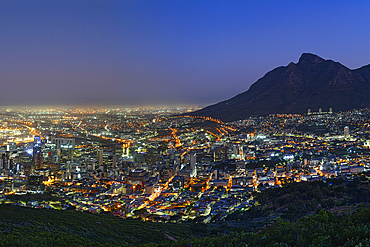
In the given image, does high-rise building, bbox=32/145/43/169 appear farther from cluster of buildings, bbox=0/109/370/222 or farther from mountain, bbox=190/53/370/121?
mountain, bbox=190/53/370/121

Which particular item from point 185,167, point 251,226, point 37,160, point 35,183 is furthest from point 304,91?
point 251,226

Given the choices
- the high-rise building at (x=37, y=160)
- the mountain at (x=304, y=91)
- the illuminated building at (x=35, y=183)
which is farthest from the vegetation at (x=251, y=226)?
the mountain at (x=304, y=91)

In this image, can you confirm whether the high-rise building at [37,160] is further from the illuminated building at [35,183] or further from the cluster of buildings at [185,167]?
the illuminated building at [35,183]

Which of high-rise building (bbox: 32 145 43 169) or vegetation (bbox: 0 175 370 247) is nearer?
vegetation (bbox: 0 175 370 247)

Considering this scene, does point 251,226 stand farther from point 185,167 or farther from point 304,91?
point 304,91

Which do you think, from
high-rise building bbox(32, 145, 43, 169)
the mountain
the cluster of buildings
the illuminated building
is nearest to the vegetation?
the cluster of buildings

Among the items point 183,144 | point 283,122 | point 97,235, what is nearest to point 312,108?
point 283,122

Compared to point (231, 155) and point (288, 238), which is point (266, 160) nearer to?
point (231, 155)

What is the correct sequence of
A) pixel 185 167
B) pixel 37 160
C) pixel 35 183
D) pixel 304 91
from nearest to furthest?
pixel 35 183 < pixel 185 167 < pixel 37 160 < pixel 304 91
